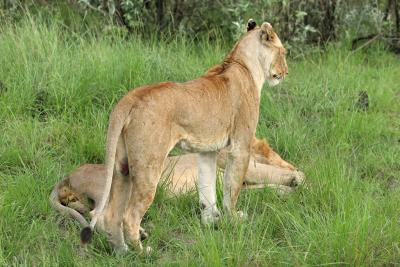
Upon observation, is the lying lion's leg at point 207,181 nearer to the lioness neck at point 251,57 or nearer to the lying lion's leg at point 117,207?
the lioness neck at point 251,57

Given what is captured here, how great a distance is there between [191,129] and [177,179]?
2.95ft

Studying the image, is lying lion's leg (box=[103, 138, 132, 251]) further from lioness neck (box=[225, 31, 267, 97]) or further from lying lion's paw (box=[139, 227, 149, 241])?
lioness neck (box=[225, 31, 267, 97])

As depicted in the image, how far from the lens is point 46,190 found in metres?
4.52

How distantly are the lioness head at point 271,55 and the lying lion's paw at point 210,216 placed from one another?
86 centimetres

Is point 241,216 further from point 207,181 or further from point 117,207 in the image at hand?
point 117,207

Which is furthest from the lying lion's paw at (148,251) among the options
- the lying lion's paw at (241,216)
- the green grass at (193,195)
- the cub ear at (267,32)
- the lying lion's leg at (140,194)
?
the cub ear at (267,32)

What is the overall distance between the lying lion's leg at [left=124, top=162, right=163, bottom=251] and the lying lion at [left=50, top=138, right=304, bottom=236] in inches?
15.4

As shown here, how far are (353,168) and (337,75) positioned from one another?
1785 millimetres

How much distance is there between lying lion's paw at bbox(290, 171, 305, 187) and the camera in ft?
15.5

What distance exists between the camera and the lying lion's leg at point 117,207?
380 cm

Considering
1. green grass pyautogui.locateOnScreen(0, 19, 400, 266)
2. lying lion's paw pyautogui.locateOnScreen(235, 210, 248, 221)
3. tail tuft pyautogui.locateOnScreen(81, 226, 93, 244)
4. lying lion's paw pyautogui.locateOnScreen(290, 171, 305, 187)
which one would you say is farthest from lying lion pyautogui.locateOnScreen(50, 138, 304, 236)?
tail tuft pyautogui.locateOnScreen(81, 226, 93, 244)

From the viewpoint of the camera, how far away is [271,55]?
4.44m

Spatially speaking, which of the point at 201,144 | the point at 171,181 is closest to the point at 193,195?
the point at 171,181

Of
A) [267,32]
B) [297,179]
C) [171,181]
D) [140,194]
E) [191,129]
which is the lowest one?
[297,179]
